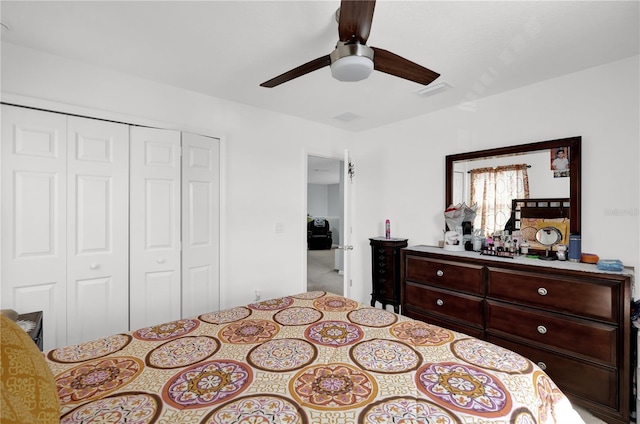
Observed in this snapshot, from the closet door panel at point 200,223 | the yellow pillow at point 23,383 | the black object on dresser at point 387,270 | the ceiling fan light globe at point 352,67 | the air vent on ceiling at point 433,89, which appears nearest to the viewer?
the yellow pillow at point 23,383

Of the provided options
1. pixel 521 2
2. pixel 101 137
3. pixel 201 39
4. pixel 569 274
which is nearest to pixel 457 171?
pixel 569 274

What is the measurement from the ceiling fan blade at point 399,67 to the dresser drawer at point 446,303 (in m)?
1.83

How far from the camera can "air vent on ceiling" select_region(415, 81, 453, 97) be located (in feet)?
8.69

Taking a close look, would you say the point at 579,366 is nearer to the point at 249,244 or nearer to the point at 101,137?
the point at 249,244

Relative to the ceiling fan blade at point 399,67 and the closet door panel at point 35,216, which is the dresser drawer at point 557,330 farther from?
the closet door panel at point 35,216

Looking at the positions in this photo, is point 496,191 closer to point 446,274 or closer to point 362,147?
point 446,274

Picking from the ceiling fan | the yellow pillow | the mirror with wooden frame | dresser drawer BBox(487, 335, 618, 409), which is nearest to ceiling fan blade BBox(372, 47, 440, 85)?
the ceiling fan

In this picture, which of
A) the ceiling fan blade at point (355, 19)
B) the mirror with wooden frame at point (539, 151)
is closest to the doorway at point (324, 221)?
the mirror with wooden frame at point (539, 151)

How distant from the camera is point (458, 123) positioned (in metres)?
3.17

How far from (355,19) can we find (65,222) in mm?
2397

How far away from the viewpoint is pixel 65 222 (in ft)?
7.35

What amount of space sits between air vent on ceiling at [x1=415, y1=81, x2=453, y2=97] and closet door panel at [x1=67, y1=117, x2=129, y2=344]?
256cm

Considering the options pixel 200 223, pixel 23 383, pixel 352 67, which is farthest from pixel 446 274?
pixel 23 383

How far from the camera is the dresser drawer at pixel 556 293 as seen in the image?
193 centimetres
